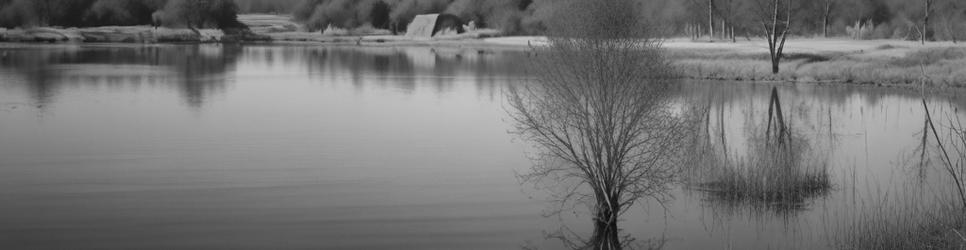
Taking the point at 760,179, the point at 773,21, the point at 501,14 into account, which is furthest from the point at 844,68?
the point at 501,14

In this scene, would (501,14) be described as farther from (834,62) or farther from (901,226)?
(901,226)

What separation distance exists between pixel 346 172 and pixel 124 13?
7297 cm

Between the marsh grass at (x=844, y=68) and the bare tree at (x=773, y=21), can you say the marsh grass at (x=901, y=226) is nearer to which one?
the marsh grass at (x=844, y=68)

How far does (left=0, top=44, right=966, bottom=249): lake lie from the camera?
9898mm

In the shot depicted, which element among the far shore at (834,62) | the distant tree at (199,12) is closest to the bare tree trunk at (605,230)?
the far shore at (834,62)

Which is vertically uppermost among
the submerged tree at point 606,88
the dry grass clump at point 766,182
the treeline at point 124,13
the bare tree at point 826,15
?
the treeline at point 124,13

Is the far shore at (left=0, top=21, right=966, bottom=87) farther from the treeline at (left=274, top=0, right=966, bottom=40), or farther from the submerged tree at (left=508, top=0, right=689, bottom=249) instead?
the submerged tree at (left=508, top=0, right=689, bottom=249)

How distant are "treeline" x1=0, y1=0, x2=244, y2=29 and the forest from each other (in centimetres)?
7

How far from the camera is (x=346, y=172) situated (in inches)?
530

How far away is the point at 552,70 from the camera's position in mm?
10430

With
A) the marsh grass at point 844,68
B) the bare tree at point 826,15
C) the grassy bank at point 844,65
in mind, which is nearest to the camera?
the marsh grass at point 844,68

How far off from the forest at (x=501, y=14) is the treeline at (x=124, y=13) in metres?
0.07

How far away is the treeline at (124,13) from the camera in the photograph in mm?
75750

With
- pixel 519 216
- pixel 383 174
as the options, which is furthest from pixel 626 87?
pixel 383 174
